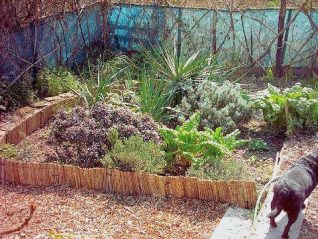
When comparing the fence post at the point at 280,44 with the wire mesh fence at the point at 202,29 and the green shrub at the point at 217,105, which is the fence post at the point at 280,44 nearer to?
the wire mesh fence at the point at 202,29

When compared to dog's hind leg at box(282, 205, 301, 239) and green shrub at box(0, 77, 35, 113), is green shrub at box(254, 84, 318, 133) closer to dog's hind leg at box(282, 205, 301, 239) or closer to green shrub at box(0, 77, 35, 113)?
dog's hind leg at box(282, 205, 301, 239)

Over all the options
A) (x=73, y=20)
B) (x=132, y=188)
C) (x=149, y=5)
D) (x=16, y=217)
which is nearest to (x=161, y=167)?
(x=132, y=188)

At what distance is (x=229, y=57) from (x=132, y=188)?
17.8ft

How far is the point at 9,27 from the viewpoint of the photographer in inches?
271

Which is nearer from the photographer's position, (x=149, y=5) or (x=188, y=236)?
(x=188, y=236)

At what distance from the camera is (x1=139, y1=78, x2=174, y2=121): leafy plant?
6.02 m

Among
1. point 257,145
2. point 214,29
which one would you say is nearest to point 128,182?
point 257,145

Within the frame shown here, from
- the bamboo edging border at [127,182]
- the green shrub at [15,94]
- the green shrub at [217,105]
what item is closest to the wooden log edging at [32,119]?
the green shrub at [15,94]

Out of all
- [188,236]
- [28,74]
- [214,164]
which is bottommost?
[188,236]

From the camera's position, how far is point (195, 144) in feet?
16.3

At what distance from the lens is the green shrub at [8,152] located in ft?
16.9

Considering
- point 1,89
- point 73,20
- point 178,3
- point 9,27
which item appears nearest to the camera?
point 1,89

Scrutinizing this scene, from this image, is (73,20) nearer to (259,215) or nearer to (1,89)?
(1,89)

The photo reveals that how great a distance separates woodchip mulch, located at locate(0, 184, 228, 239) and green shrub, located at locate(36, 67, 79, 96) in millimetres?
2619
